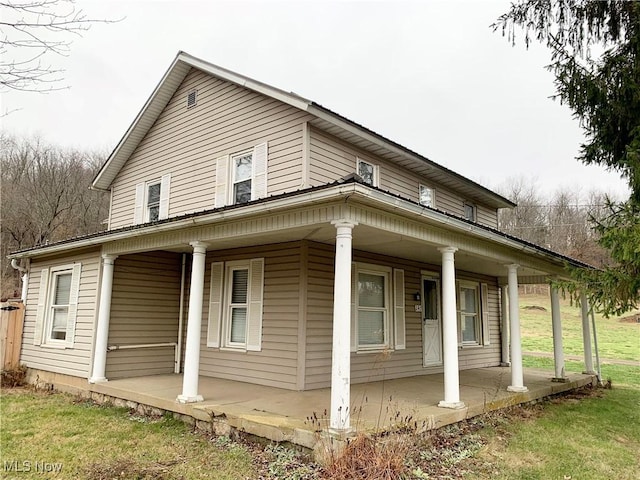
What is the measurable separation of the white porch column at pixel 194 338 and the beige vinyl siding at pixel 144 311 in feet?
9.05

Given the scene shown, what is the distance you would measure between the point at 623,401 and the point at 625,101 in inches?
231

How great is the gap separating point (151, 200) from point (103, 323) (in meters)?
3.75

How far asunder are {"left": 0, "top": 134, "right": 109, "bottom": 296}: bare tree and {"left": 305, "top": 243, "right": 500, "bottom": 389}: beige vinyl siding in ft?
69.7

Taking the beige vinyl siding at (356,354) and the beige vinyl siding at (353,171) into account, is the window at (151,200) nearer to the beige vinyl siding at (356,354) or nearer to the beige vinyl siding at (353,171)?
the beige vinyl siding at (353,171)

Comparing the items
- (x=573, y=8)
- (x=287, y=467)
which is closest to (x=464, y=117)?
(x=573, y=8)

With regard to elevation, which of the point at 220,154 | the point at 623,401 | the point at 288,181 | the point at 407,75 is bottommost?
Answer: the point at 623,401

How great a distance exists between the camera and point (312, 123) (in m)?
8.02

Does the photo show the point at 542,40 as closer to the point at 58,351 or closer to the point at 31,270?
the point at 58,351

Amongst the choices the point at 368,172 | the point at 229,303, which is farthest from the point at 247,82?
the point at 229,303

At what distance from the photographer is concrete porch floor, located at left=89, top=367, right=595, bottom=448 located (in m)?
5.34

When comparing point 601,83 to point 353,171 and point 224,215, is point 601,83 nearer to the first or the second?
point 353,171

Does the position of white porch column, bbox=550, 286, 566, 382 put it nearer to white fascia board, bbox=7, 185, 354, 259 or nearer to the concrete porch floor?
the concrete porch floor

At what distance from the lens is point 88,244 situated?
8.61 metres

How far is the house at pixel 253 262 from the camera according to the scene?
670 cm
